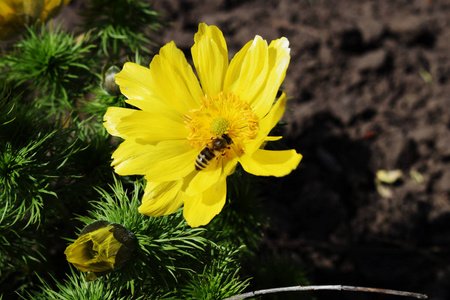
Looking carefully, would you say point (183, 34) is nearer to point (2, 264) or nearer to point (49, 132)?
point (49, 132)

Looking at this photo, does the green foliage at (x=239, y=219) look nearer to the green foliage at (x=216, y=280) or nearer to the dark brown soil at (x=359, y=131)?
the green foliage at (x=216, y=280)

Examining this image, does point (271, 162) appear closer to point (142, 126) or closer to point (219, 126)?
point (219, 126)

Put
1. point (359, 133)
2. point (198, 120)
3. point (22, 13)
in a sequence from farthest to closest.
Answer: point (359, 133) < point (22, 13) < point (198, 120)

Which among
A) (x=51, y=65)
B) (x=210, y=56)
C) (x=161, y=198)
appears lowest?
(x=161, y=198)

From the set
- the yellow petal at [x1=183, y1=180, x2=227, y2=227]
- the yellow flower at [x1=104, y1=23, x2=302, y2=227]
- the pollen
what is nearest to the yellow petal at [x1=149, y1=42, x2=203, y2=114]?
the yellow flower at [x1=104, y1=23, x2=302, y2=227]

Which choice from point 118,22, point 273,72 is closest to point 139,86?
point 273,72

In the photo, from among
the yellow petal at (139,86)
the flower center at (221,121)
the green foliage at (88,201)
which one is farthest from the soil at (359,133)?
the yellow petal at (139,86)

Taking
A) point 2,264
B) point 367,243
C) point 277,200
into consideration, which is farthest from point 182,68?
point 367,243

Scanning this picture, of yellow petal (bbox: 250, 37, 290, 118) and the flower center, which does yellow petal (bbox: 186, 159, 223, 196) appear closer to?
the flower center
